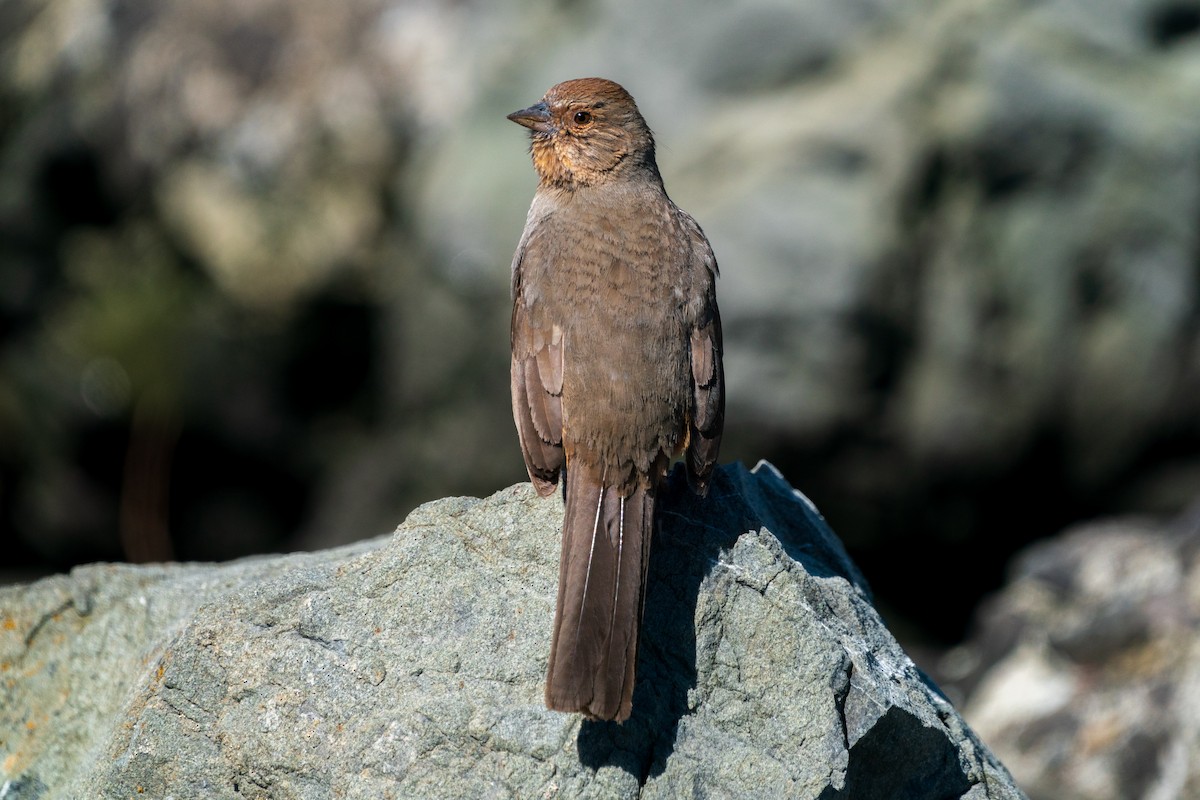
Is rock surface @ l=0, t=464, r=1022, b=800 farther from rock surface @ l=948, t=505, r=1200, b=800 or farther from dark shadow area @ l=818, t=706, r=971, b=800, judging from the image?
rock surface @ l=948, t=505, r=1200, b=800

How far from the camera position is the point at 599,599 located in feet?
13.1

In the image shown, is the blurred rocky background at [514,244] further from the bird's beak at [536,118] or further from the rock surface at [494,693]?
the rock surface at [494,693]

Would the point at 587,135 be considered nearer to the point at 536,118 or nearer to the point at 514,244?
the point at 536,118

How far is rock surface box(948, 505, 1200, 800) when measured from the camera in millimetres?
6422

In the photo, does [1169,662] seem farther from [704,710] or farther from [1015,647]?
[704,710]

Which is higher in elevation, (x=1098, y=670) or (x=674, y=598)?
(x=1098, y=670)

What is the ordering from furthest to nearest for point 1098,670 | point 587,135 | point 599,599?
point 1098,670 → point 587,135 → point 599,599

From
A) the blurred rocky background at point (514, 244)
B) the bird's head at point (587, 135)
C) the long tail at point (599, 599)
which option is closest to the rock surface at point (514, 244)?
the blurred rocky background at point (514, 244)

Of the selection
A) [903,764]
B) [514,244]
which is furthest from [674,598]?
[514,244]

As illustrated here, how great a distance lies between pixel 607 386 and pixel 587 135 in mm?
1541

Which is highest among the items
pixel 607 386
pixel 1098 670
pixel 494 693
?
pixel 1098 670

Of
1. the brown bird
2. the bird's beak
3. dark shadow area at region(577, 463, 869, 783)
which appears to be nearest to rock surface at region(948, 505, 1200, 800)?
dark shadow area at region(577, 463, 869, 783)

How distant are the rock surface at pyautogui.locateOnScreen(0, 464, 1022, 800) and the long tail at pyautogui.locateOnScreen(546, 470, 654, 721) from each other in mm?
198

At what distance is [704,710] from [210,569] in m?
2.23
